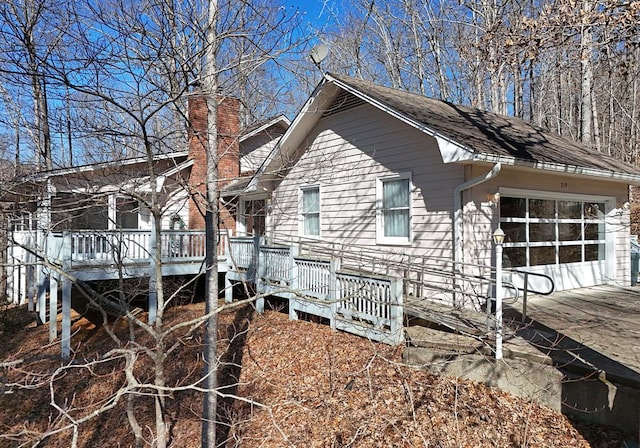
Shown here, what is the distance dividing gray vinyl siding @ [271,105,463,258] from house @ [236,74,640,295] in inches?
1.0

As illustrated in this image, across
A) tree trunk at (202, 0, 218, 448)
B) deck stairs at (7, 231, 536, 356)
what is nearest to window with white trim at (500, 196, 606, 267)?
deck stairs at (7, 231, 536, 356)

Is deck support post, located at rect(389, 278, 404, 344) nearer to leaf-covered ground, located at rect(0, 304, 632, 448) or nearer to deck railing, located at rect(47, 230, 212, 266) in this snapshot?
leaf-covered ground, located at rect(0, 304, 632, 448)

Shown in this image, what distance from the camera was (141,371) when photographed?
7949mm

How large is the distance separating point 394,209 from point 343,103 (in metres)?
3.12

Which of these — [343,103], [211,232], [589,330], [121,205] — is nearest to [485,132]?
[343,103]

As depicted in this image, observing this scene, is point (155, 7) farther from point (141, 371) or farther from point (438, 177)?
point (141, 371)

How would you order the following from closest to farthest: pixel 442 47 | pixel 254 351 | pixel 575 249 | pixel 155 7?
1. pixel 155 7
2. pixel 254 351
3. pixel 575 249
4. pixel 442 47

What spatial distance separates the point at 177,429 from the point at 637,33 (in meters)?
8.94

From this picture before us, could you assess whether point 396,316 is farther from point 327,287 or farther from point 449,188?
point 449,188

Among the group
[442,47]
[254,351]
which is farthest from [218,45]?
[442,47]

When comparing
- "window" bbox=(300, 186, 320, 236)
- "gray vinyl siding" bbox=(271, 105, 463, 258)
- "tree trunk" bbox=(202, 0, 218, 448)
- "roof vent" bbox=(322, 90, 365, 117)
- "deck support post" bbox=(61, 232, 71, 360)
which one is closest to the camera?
"tree trunk" bbox=(202, 0, 218, 448)

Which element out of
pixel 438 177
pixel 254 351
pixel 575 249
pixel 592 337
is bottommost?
pixel 254 351

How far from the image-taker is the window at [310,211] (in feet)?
37.8

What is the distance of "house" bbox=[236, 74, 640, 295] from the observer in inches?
310
